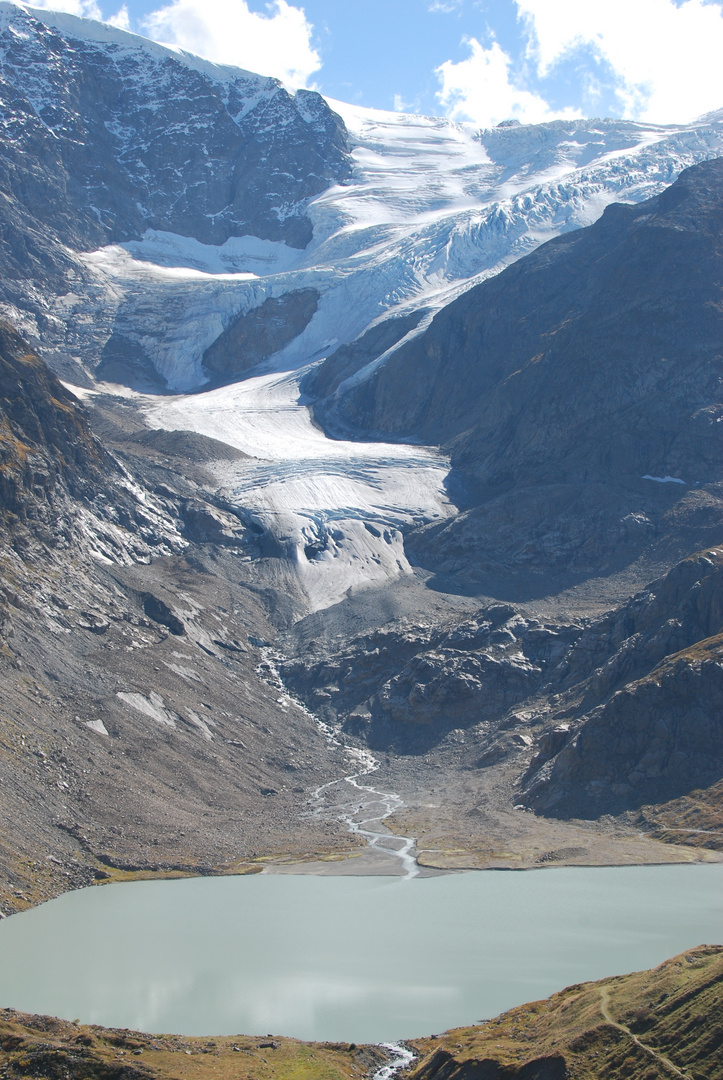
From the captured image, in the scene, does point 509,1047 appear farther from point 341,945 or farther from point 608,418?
point 608,418

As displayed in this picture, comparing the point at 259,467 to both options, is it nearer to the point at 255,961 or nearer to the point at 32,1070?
the point at 255,961

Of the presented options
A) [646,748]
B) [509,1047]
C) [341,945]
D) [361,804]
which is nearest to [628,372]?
[646,748]

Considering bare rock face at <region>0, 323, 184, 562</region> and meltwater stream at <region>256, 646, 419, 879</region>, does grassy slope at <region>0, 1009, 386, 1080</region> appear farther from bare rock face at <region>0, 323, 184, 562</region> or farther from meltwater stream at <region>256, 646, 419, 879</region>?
bare rock face at <region>0, 323, 184, 562</region>

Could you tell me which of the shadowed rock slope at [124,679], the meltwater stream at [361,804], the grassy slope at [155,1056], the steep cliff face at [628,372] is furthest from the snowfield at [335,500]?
the grassy slope at [155,1056]

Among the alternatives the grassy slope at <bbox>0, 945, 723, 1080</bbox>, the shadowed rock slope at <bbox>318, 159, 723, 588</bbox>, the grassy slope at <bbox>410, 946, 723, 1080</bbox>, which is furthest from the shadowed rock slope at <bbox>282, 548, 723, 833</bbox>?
the grassy slope at <bbox>410, 946, 723, 1080</bbox>

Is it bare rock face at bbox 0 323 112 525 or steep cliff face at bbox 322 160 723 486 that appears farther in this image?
steep cliff face at bbox 322 160 723 486
